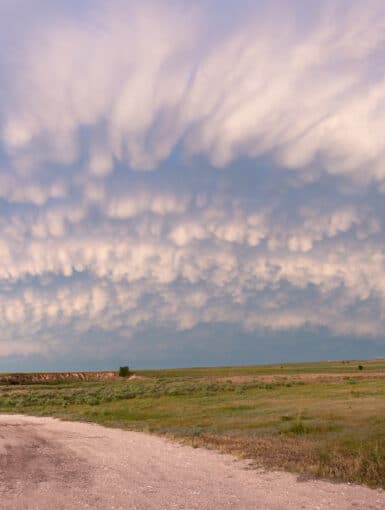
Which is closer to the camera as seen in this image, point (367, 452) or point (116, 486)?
point (116, 486)

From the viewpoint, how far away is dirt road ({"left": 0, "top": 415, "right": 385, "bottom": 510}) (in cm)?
1162

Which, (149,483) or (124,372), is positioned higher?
(124,372)

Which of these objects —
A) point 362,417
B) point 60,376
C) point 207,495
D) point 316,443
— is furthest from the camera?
point 60,376

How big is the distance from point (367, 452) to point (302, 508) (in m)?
5.62

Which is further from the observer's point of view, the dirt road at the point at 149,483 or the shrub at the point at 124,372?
the shrub at the point at 124,372

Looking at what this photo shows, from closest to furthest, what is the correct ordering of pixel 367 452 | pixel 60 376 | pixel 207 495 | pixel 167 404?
pixel 207 495
pixel 367 452
pixel 167 404
pixel 60 376

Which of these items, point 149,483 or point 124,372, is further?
point 124,372

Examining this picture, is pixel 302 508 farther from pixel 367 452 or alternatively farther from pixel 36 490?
pixel 36 490

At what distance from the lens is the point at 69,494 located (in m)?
12.7

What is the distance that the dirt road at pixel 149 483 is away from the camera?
11.6 m

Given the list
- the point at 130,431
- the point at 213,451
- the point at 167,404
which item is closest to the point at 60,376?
the point at 167,404

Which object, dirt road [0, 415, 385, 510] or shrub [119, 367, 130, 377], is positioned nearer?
dirt road [0, 415, 385, 510]

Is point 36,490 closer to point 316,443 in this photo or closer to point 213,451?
point 213,451

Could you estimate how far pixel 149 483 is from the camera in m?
13.8
